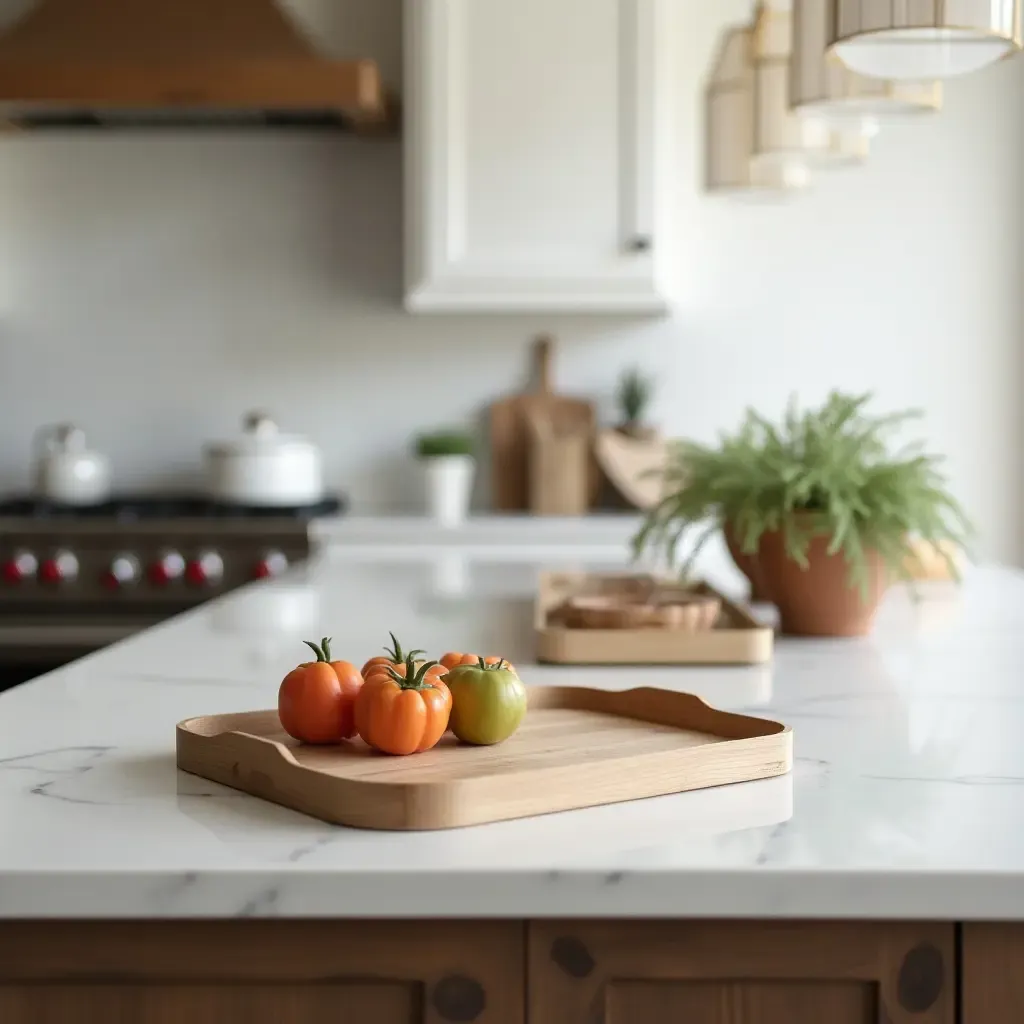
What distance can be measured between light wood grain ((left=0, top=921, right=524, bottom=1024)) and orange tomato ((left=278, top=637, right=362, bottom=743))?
0.26 metres

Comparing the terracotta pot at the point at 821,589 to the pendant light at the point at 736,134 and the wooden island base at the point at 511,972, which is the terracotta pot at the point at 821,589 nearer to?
the pendant light at the point at 736,134

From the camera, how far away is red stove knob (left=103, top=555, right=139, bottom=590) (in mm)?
3586

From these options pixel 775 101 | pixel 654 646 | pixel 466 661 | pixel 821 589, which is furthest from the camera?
pixel 775 101

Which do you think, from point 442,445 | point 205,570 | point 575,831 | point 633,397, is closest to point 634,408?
point 633,397

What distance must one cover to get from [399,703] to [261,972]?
0.25 meters

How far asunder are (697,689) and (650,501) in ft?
7.66

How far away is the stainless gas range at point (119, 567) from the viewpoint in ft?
11.8

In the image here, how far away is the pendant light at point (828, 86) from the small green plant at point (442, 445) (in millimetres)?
1880

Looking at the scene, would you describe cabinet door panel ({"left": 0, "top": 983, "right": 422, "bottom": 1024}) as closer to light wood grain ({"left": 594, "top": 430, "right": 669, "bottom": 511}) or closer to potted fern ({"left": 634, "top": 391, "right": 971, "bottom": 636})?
potted fern ({"left": 634, "top": 391, "right": 971, "bottom": 636})

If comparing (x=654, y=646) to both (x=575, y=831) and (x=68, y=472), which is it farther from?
(x=68, y=472)

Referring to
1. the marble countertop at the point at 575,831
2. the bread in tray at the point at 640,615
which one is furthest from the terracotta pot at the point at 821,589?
the marble countertop at the point at 575,831

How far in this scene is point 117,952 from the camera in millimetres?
1004

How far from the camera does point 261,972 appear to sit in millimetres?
1004

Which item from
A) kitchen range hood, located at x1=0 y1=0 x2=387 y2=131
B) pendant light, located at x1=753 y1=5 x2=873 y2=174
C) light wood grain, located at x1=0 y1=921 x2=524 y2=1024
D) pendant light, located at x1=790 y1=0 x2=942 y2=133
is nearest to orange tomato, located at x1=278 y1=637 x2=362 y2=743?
light wood grain, located at x1=0 y1=921 x2=524 y2=1024
